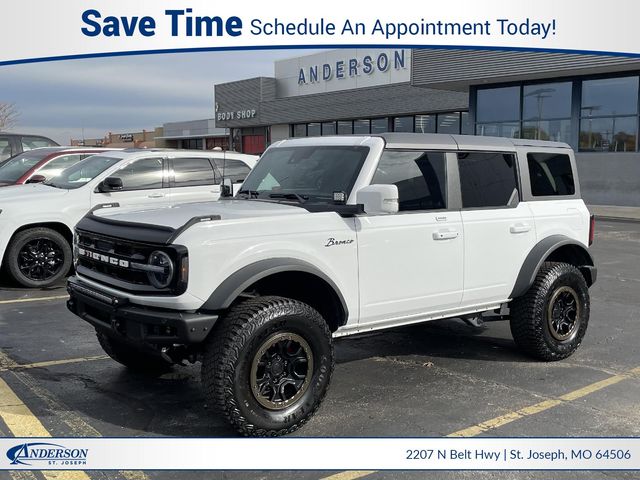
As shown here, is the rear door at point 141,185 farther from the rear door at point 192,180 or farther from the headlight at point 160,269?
the headlight at point 160,269

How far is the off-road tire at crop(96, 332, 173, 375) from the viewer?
16.8 ft

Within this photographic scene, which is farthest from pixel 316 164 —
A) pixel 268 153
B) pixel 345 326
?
pixel 345 326

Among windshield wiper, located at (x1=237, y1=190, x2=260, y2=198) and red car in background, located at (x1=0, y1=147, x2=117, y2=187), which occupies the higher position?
red car in background, located at (x1=0, y1=147, x2=117, y2=187)

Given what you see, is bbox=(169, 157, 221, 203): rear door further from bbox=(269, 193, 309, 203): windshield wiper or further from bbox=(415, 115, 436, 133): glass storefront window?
bbox=(415, 115, 436, 133): glass storefront window

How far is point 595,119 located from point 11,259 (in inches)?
810

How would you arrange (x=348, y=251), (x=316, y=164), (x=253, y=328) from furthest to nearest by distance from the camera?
(x=316, y=164)
(x=348, y=251)
(x=253, y=328)

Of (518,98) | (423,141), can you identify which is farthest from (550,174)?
(518,98)

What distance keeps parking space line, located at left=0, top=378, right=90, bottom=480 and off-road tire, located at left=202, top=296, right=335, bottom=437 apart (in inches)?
34.5

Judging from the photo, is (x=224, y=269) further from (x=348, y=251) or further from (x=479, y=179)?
(x=479, y=179)

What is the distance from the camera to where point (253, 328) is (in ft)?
12.6

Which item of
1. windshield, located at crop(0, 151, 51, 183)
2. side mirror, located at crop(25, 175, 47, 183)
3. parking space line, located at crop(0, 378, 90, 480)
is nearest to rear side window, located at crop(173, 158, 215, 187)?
side mirror, located at crop(25, 175, 47, 183)

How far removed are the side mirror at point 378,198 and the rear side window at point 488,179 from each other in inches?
44.2

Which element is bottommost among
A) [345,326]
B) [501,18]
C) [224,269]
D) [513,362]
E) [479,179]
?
[513,362]

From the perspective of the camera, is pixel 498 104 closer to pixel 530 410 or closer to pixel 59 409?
pixel 530 410
